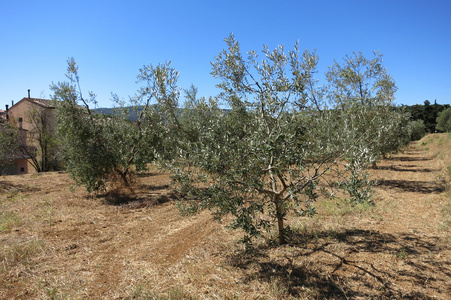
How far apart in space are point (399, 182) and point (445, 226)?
7971 millimetres

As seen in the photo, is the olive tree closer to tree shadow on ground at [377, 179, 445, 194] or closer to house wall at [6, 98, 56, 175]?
tree shadow on ground at [377, 179, 445, 194]

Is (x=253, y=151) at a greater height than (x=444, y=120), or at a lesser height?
lesser


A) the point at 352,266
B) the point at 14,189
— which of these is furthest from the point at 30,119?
the point at 352,266

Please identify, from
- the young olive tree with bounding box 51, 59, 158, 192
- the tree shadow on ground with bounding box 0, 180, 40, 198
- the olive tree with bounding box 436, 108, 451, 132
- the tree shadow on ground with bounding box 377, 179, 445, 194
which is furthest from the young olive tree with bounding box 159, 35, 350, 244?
the olive tree with bounding box 436, 108, 451, 132

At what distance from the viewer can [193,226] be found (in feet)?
26.3

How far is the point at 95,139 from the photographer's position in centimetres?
1195

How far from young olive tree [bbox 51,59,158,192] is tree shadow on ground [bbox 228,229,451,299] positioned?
7.23 m

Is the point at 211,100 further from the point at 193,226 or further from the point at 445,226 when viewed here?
the point at 445,226

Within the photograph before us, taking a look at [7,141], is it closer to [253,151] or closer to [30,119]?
[30,119]

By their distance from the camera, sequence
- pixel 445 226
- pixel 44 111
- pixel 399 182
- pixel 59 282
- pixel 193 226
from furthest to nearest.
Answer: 1. pixel 44 111
2. pixel 399 182
3. pixel 193 226
4. pixel 445 226
5. pixel 59 282

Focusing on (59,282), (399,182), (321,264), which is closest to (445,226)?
(321,264)

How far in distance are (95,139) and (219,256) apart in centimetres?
891

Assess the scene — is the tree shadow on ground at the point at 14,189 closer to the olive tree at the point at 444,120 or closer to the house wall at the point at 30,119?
the house wall at the point at 30,119

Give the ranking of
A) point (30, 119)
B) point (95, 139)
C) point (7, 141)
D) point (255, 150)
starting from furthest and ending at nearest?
point (30, 119)
point (7, 141)
point (95, 139)
point (255, 150)
